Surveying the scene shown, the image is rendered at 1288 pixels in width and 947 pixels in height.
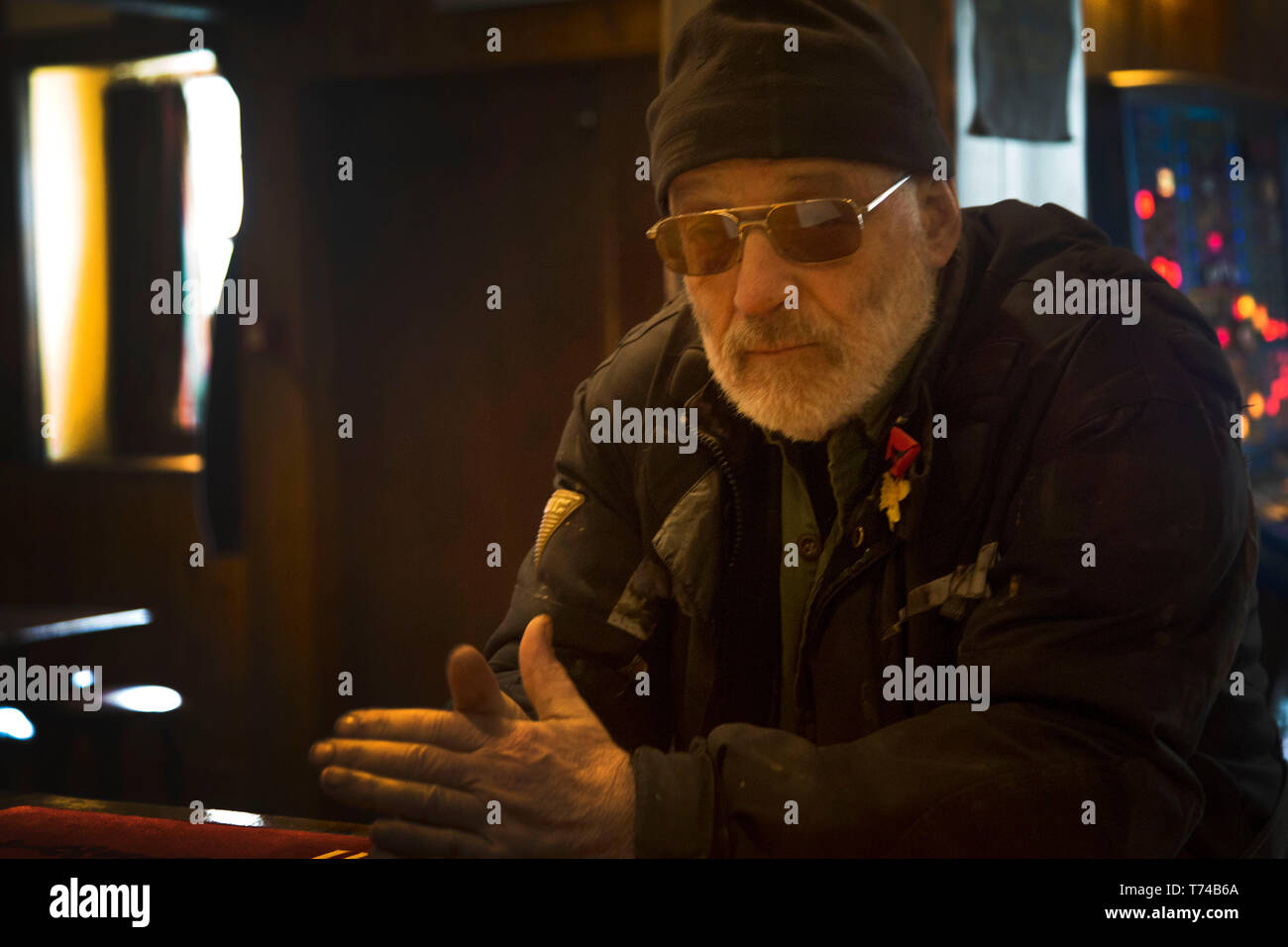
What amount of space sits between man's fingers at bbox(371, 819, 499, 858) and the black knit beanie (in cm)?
72

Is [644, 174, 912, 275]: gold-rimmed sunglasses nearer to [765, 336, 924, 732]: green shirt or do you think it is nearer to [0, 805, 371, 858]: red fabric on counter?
[765, 336, 924, 732]: green shirt

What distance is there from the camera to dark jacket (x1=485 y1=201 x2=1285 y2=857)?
979 millimetres

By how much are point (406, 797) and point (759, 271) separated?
63cm

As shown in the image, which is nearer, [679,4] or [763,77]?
[763,77]

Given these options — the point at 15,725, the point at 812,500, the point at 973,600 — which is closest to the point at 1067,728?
the point at 973,600

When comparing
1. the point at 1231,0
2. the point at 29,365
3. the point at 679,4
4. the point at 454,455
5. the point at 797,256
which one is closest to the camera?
the point at 797,256

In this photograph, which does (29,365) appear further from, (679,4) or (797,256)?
(797,256)

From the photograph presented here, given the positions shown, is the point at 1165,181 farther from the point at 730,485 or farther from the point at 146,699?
the point at 146,699

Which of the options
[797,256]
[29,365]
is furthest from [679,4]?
[29,365]

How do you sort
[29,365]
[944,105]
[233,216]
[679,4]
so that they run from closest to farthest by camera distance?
[944,105] < [679,4] < [233,216] < [29,365]

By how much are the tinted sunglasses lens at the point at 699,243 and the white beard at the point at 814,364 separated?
0.08 metres
